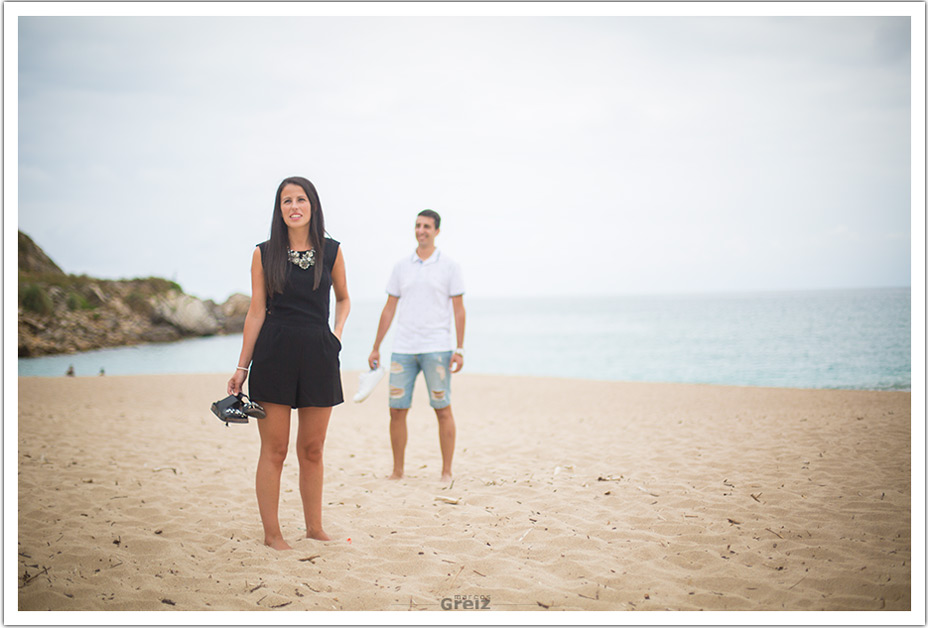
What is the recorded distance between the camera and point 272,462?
301 cm

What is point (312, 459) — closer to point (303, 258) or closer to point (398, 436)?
point (303, 258)

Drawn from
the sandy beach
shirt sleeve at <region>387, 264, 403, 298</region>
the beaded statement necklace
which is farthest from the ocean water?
the beaded statement necklace

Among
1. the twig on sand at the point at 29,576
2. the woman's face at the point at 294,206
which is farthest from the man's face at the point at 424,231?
the twig on sand at the point at 29,576

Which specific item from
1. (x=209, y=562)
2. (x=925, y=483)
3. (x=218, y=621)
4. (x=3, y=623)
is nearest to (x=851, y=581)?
(x=925, y=483)

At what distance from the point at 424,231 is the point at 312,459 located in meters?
2.14

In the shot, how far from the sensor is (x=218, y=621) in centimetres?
237

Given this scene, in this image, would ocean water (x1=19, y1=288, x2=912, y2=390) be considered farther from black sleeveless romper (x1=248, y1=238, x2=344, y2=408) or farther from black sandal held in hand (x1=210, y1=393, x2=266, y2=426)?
black sandal held in hand (x1=210, y1=393, x2=266, y2=426)

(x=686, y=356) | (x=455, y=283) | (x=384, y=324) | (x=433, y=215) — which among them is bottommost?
(x=686, y=356)

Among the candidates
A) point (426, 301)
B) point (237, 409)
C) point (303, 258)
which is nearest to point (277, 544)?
point (237, 409)

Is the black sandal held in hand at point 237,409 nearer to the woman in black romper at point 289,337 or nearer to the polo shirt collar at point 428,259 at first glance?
the woman in black romper at point 289,337

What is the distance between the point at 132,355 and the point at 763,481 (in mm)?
26812

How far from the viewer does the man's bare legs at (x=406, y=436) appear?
457 cm

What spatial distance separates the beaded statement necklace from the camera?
2.98m

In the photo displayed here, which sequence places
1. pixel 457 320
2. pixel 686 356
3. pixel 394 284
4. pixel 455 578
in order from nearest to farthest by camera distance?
pixel 455 578 < pixel 457 320 < pixel 394 284 < pixel 686 356
